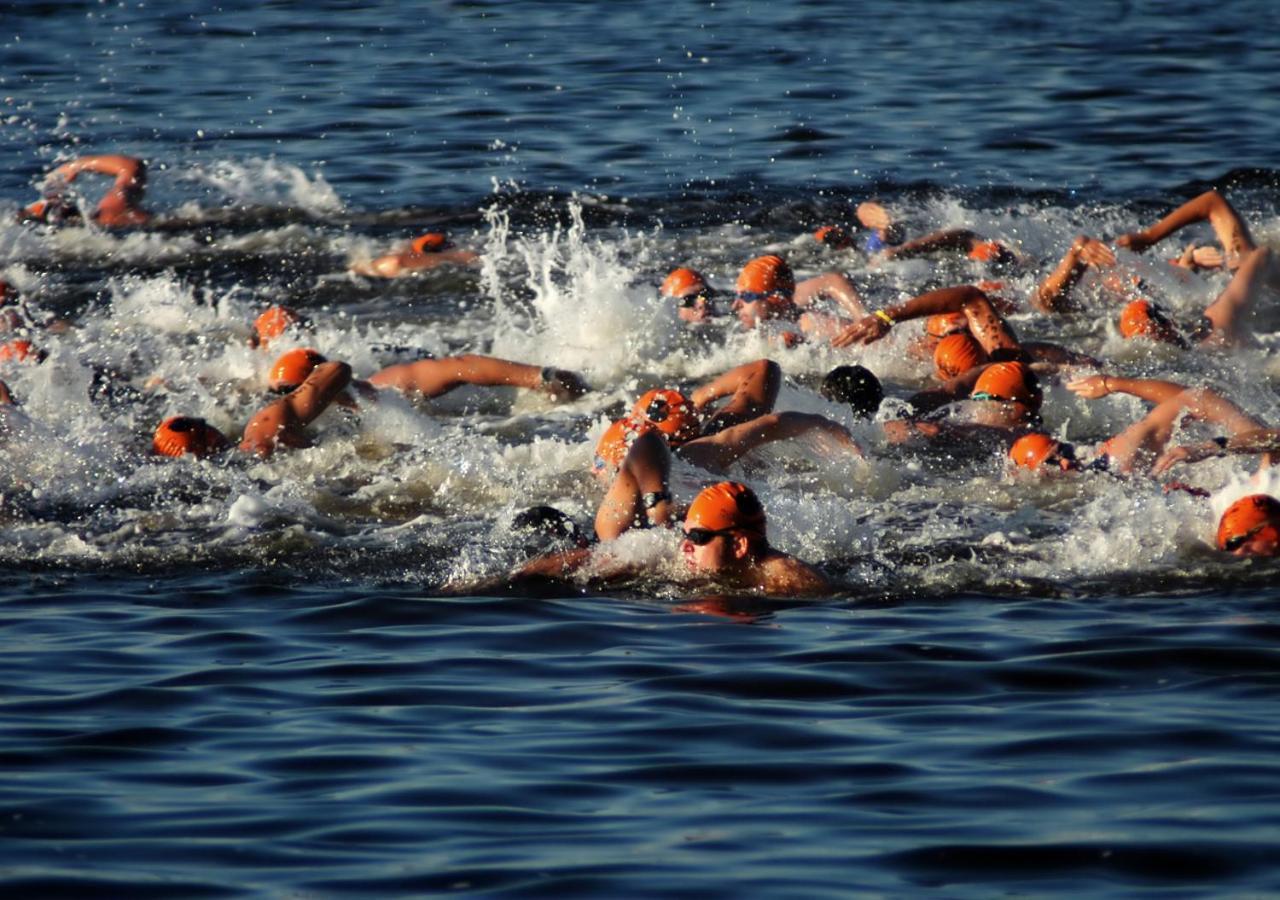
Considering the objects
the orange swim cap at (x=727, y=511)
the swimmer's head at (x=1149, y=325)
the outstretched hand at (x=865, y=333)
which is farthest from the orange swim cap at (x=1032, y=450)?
the swimmer's head at (x=1149, y=325)

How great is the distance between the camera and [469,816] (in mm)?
6527

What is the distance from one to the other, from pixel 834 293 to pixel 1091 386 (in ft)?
10.9

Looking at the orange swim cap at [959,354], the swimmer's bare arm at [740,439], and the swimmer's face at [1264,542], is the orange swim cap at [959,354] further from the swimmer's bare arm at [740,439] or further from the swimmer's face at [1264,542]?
the swimmer's face at [1264,542]

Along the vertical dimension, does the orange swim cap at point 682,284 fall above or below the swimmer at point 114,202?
below

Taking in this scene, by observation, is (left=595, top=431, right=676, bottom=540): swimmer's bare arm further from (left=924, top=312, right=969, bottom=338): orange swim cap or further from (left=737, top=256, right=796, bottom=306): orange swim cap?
(left=737, top=256, right=796, bottom=306): orange swim cap

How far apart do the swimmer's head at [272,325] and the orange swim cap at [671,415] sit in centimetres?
439

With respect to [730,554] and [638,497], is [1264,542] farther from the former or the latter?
[638,497]

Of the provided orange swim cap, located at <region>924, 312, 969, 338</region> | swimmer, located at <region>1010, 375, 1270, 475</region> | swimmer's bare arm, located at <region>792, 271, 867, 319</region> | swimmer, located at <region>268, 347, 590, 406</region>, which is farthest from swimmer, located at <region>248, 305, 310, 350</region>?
swimmer, located at <region>1010, 375, 1270, 475</region>

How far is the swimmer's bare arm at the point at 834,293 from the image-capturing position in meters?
14.5

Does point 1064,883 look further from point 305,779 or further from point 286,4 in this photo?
point 286,4

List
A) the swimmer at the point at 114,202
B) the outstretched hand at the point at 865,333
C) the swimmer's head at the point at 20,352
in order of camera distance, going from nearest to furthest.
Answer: the outstretched hand at the point at 865,333
the swimmer's head at the point at 20,352
the swimmer at the point at 114,202

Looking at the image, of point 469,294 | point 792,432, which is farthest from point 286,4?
point 792,432

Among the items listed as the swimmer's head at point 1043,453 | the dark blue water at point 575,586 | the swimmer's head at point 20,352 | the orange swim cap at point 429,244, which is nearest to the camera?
the dark blue water at point 575,586

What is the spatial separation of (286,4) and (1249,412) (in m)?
20.7
